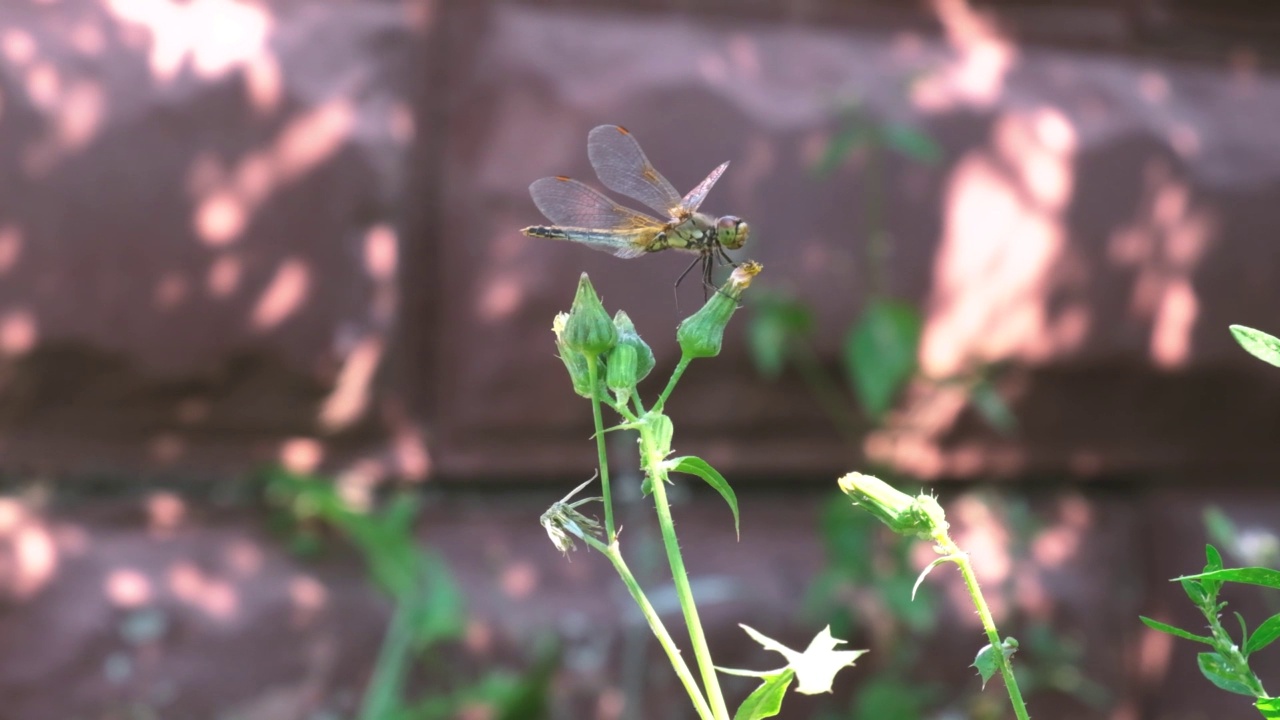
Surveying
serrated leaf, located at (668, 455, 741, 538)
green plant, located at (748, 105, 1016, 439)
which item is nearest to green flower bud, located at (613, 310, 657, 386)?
serrated leaf, located at (668, 455, 741, 538)

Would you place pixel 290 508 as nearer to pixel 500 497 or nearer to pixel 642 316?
pixel 500 497

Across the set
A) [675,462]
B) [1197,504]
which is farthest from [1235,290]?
[675,462]

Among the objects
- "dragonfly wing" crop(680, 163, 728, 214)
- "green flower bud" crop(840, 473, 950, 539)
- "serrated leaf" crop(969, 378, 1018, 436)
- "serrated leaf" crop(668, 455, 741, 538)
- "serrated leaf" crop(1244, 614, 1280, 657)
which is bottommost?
"serrated leaf" crop(969, 378, 1018, 436)

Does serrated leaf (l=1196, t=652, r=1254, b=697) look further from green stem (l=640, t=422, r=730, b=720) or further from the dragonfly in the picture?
the dragonfly

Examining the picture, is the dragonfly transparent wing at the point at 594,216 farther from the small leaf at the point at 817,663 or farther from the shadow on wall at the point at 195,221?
the shadow on wall at the point at 195,221

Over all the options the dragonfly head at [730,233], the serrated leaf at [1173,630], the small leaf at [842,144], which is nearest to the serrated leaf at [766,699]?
the serrated leaf at [1173,630]

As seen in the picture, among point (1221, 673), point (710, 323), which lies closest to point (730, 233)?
point (710, 323)

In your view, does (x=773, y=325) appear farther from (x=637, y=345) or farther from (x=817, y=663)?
(x=817, y=663)
